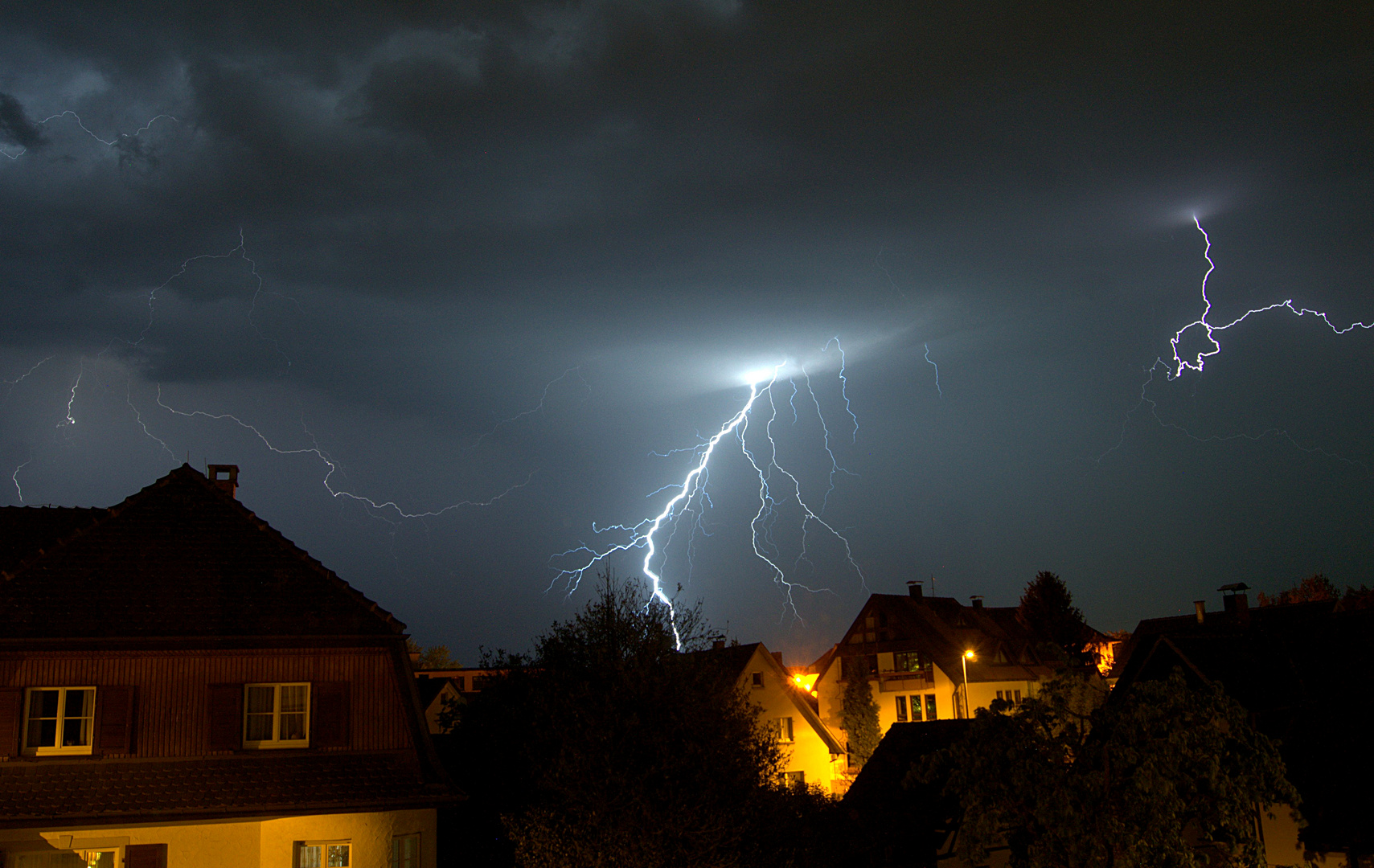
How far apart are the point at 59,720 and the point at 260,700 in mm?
3085

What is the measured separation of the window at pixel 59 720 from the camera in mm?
16844

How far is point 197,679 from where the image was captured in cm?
1788

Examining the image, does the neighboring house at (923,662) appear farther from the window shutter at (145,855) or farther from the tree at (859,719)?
the window shutter at (145,855)

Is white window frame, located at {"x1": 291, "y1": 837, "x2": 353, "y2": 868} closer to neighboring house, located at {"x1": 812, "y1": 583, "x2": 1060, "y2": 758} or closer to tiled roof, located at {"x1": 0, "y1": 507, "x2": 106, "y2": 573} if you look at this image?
tiled roof, located at {"x1": 0, "y1": 507, "x2": 106, "y2": 573}

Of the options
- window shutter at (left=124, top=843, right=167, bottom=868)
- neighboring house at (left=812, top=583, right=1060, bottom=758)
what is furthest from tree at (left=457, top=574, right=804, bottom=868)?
neighboring house at (left=812, top=583, right=1060, bottom=758)

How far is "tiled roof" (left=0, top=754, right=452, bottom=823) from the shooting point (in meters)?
16.1

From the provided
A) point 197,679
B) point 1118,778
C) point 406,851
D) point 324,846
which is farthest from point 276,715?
point 1118,778

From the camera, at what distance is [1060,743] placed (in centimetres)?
1354

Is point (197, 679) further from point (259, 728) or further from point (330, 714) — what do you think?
point (330, 714)

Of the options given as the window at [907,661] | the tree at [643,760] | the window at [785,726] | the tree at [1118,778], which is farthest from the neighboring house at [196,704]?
the window at [907,661]

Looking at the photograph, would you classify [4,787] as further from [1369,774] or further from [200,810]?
[1369,774]

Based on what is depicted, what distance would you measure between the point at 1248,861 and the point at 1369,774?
21.7 ft

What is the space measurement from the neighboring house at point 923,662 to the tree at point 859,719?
0.89 m

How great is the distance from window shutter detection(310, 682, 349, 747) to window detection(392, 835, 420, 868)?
1951mm
